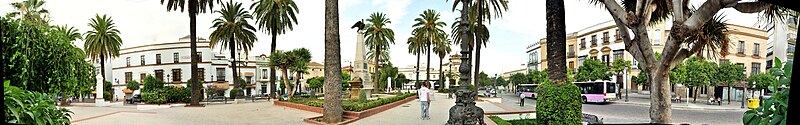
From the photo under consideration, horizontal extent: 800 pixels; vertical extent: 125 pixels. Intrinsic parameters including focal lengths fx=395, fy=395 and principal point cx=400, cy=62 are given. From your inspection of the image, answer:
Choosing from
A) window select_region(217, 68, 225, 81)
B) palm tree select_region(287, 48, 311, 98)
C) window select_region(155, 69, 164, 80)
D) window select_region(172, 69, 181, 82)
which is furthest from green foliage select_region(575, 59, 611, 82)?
window select_region(155, 69, 164, 80)

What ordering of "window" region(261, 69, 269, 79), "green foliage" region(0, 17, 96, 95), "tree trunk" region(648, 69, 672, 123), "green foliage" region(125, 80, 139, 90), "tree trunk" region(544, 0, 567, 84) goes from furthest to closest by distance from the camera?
"window" region(261, 69, 269, 79)
"green foliage" region(125, 80, 139, 90)
"tree trunk" region(544, 0, 567, 84)
"tree trunk" region(648, 69, 672, 123)
"green foliage" region(0, 17, 96, 95)

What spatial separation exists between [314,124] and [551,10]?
273 inches

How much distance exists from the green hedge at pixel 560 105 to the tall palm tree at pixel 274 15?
23.7 metres

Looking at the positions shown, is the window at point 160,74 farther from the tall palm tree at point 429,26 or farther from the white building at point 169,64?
the tall palm tree at point 429,26

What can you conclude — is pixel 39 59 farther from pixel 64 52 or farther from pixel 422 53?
pixel 422 53

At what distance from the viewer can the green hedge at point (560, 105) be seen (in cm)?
749

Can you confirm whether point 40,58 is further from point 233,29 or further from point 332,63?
point 233,29

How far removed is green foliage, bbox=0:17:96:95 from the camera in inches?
143

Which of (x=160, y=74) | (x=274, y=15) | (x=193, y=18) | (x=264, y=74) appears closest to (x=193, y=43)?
(x=193, y=18)

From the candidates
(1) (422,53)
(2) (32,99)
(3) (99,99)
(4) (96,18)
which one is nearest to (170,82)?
(4) (96,18)

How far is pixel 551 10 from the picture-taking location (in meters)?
8.47

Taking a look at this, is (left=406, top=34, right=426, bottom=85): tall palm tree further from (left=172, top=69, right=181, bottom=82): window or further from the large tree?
the large tree

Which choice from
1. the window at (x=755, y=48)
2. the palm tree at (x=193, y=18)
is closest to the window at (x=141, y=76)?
the palm tree at (x=193, y=18)

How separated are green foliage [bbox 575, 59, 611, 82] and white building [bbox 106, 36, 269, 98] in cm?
3416
